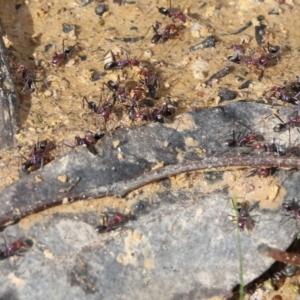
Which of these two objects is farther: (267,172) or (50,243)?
(267,172)

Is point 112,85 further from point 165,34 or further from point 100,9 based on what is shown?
point 100,9

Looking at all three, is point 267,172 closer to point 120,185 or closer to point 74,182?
point 120,185

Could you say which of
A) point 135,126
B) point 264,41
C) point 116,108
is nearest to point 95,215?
point 135,126

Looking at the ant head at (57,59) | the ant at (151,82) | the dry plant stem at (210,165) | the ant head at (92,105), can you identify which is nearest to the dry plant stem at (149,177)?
the dry plant stem at (210,165)

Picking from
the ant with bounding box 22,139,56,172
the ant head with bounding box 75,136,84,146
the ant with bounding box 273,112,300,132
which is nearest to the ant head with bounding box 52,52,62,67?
the ant with bounding box 22,139,56,172

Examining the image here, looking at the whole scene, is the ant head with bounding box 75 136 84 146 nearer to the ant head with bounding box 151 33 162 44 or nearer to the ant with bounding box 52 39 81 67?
the ant with bounding box 52 39 81 67

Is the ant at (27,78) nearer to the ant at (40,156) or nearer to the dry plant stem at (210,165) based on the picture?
the ant at (40,156)
